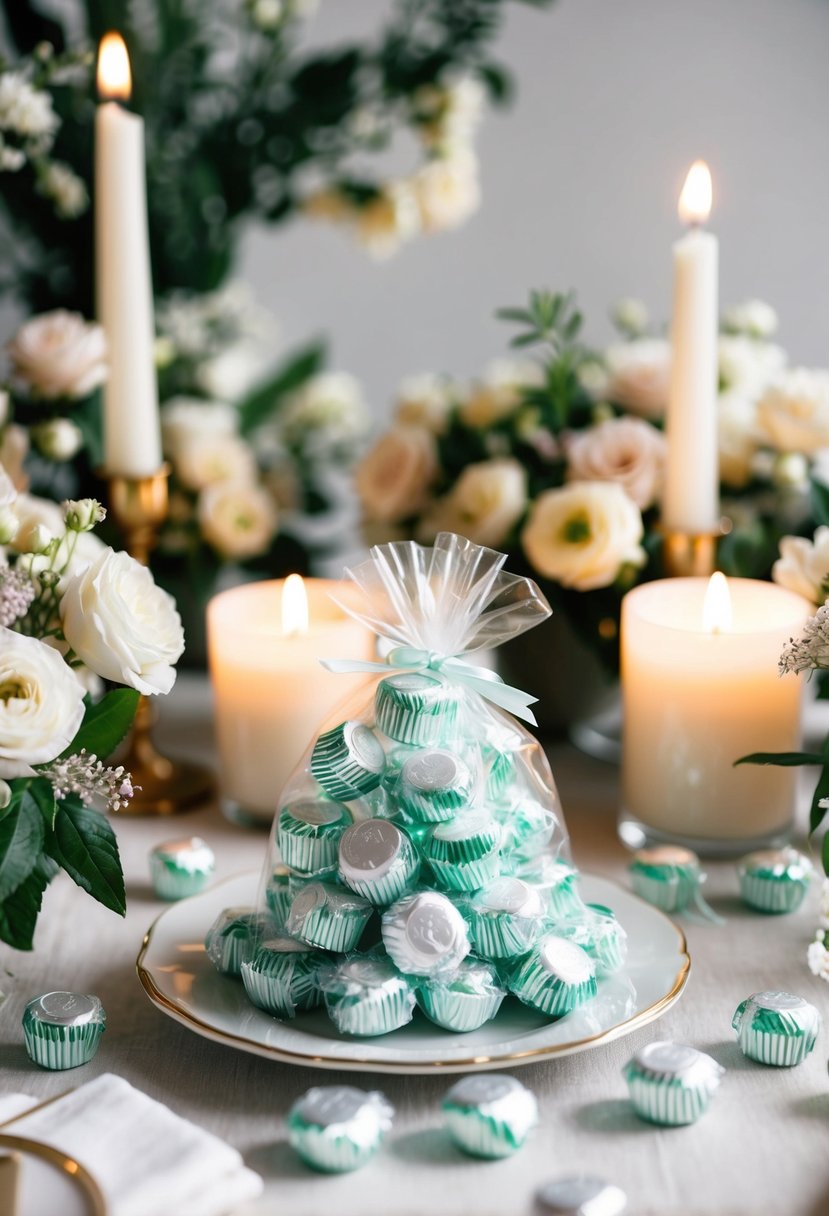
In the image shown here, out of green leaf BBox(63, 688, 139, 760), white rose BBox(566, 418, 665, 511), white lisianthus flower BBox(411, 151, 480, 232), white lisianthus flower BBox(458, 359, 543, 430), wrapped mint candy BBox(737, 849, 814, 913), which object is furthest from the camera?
white lisianthus flower BBox(411, 151, 480, 232)

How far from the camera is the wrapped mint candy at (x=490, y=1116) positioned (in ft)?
2.45

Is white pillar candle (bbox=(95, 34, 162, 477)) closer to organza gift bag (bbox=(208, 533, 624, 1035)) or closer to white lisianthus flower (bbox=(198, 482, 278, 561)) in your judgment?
white lisianthus flower (bbox=(198, 482, 278, 561))

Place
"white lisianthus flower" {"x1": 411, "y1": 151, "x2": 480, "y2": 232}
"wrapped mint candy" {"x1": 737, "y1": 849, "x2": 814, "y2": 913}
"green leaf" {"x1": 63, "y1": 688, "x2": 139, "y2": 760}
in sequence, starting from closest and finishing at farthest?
"green leaf" {"x1": 63, "y1": 688, "x2": 139, "y2": 760}, "wrapped mint candy" {"x1": 737, "y1": 849, "x2": 814, "y2": 913}, "white lisianthus flower" {"x1": 411, "y1": 151, "x2": 480, "y2": 232}

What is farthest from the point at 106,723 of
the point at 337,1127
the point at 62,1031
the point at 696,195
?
the point at 696,195

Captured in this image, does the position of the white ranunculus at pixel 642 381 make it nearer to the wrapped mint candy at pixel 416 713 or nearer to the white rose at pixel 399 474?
the white rose at pixel 399 474

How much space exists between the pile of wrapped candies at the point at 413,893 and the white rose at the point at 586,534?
32 centimetres

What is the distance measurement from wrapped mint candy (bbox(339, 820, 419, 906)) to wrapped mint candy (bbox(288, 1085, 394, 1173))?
0.38ft

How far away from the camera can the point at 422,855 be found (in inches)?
33.6

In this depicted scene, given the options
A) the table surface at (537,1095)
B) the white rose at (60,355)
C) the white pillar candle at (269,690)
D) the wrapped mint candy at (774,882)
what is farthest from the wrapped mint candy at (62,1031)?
the white rose at (60,355)

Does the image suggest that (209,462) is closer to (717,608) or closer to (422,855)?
(717,608)

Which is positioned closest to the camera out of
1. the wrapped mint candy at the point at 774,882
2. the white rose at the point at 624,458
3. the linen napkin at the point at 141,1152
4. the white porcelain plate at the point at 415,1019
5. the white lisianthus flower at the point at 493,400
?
the linen napkin at the point at 141,1152

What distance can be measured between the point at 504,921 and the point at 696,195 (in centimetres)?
66

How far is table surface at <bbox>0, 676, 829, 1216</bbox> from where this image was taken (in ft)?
2.42

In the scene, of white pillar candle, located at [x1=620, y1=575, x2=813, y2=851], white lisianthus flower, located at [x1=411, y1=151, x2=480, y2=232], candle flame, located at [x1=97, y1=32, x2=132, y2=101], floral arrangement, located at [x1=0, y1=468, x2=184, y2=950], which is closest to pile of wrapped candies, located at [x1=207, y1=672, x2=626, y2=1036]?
floral arrangement, located at [x1=0, y1=468, x2=184, y2=950]
